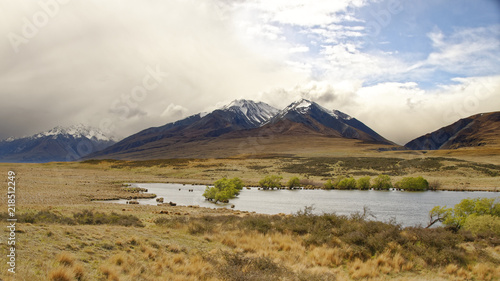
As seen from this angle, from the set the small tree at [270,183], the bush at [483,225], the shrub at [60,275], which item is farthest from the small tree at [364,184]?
the shrub at [60,275]

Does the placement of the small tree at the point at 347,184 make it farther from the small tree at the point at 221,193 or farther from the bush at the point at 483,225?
the bush at the point at 483,225

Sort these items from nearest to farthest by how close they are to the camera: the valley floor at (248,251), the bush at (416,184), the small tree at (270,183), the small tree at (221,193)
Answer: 1. the valley floor at (248,251)
2. the small tree at (221,193)
3. the bush at (416,184)
4. the small tree at (270,183)

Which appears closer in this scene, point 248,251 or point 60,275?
point 60,275

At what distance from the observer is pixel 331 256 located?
15.0 metres

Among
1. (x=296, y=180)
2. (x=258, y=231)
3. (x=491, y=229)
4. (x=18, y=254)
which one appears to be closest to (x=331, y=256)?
(x=258, y=231)

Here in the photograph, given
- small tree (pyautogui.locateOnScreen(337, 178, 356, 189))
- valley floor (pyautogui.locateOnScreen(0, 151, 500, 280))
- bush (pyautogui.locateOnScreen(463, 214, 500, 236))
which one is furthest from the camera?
small tree (pyautogui.locateOnScreen(337, 178, 356, 189))

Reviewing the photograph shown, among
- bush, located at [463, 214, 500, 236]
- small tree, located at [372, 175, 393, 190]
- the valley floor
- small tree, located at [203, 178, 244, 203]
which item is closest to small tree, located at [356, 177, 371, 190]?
small tree, located at [372, 175, 393, 190]

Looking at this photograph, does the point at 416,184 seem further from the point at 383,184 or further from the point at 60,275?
the point at 60,275

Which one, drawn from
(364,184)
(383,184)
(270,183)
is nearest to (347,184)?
(364,184)

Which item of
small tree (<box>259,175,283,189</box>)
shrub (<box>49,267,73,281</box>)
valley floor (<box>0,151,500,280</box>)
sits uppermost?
shrub (<box>49,267,73,281</box>)

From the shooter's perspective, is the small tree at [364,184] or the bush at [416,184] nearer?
the bush at [416,184]

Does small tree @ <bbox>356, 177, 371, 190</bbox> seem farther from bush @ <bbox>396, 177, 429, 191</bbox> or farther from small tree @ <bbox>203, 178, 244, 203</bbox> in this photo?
small tree @ <bbox>203, 178, 244, 203</bbox>

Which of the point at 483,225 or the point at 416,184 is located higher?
the point at 483,225

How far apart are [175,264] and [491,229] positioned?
1770 cm
